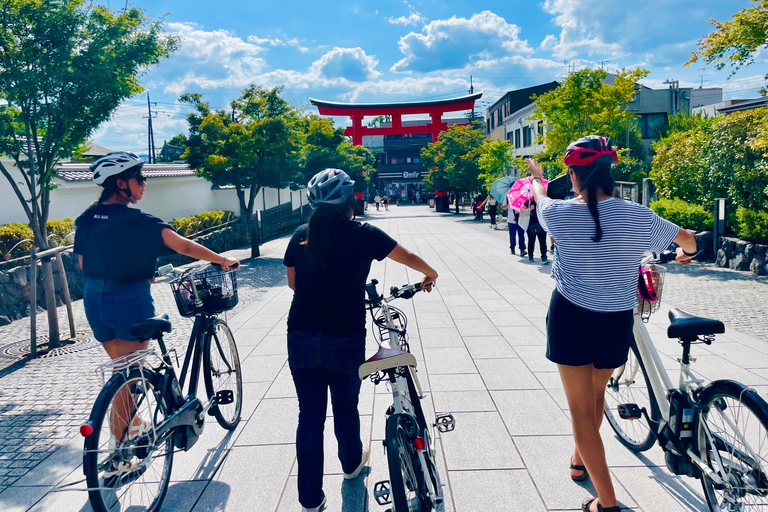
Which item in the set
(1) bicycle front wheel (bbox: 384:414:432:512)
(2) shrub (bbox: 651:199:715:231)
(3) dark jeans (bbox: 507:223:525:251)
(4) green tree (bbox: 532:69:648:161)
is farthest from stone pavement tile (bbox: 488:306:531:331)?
(4) green tree (bbox: 532:69:648:161)

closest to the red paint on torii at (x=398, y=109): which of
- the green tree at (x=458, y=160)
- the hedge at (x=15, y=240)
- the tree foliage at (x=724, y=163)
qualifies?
the green tree at (x=458, y=160)

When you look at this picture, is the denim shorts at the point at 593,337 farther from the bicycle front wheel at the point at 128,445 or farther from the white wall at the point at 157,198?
the white wall at the point at 157,198

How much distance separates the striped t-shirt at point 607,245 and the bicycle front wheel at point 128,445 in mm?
2147

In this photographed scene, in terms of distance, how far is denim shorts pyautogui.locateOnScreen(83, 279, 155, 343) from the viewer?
3.16 m

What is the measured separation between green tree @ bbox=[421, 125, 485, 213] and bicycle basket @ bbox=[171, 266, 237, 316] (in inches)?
1149

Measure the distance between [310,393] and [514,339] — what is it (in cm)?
391

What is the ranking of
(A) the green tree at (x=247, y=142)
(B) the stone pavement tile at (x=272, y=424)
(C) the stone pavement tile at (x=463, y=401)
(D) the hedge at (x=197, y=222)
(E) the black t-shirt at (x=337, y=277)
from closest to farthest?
1. (E) the black t-shirt at (x=337, y=277)
2. (B) the stone pavement tile at (x=272, y=424)
3. (C) the stone pavement tile at (x=463, y=401)
4. (A) the green tree at (x=247, y=142)
5. (D) the hedge at (x=197, y=222)

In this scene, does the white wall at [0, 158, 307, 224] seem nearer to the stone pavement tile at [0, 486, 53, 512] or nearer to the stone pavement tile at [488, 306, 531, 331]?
the stone pavement tile at [488, 306, 531, 331]

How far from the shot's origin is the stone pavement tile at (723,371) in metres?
4.71

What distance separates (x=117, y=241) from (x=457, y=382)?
294 cm

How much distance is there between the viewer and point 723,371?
4.96 meters

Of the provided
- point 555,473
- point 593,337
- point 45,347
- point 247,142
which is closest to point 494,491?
point 555,473

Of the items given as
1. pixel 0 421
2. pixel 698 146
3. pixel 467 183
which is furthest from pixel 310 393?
pixel 467 183

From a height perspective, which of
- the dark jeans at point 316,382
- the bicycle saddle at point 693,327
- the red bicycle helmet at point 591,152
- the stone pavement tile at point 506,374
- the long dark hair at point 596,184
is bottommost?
the stone pavement tile at point 506,374
